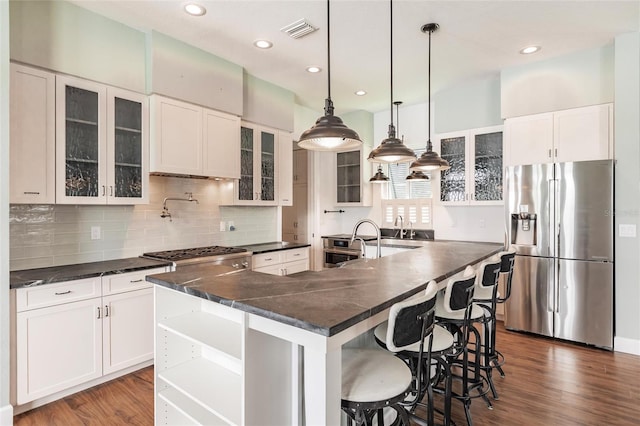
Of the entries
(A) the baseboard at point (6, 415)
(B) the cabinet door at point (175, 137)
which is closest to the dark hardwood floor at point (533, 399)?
(A) the baseboard at point (6, 415)

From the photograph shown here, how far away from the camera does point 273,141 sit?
14.5 feet

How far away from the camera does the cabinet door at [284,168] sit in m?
4.50

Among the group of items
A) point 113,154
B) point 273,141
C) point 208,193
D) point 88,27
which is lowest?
point 208,193

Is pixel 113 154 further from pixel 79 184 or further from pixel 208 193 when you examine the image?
pixel 208 193

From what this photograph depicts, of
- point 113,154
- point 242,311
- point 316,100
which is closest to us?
point 242,311

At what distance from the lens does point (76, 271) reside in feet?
8.52

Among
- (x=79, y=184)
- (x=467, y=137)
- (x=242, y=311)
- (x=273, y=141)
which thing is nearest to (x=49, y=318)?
(x=79, y=184)

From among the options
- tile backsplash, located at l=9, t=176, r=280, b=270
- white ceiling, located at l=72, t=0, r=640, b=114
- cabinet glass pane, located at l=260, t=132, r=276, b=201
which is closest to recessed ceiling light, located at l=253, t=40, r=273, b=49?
white ceiling, located at l=72, t=0, r=640, b=114

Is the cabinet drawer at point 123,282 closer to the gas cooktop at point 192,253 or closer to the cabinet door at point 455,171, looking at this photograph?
the gas cooktop at point 192,253

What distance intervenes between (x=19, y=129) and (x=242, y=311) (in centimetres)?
225

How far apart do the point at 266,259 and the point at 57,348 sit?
6.56 ft

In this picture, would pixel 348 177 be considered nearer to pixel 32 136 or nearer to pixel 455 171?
pixel 455 171

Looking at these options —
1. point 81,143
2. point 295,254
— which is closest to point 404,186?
point 295,254

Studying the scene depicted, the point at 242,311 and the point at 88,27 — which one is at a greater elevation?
the point at 88,27
